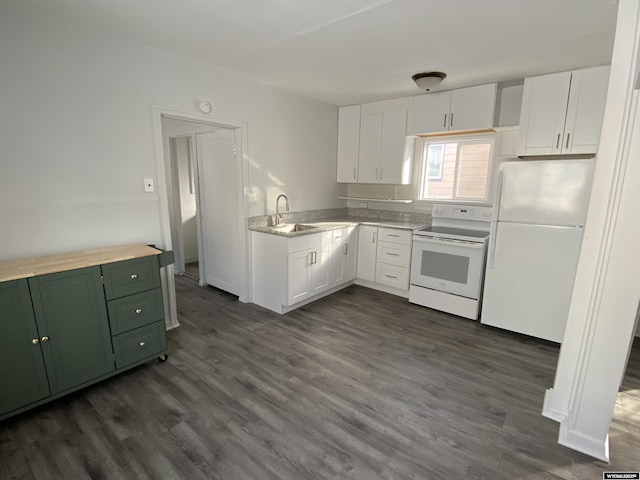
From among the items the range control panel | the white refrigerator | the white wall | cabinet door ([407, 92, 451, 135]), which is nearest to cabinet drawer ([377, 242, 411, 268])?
the range control panel

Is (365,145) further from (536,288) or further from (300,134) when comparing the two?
(536,288)

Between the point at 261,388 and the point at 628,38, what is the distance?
2906 mm

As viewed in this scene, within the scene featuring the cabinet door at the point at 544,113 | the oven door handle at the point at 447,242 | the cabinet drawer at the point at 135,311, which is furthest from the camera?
the oven door handle at the point at 447,242

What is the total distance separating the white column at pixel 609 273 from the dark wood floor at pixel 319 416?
0.82ft

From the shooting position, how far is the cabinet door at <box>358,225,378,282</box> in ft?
13.6

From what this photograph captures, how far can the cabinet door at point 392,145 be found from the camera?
4066mm

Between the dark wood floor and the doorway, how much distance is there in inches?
40.3

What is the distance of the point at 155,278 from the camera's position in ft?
7.73

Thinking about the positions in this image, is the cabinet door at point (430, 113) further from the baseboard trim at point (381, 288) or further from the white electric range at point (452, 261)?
the baseboard trim at point (381, 288)

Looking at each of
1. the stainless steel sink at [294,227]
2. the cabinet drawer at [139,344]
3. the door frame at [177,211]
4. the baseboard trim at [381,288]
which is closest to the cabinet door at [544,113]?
the baseboard trim at [381,288]

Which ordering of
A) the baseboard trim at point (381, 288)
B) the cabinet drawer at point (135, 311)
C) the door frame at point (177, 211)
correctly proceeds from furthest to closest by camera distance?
the door frame at point (177, 211) < the baseboard trim at point (381, 288) < the cabinet drawer at point (135, 311)

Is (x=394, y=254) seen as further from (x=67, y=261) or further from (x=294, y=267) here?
(x=67, y=261)

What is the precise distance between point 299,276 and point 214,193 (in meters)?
1.55

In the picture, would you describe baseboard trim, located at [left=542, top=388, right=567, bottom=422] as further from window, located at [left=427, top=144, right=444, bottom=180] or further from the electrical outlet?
the electrical outlet
